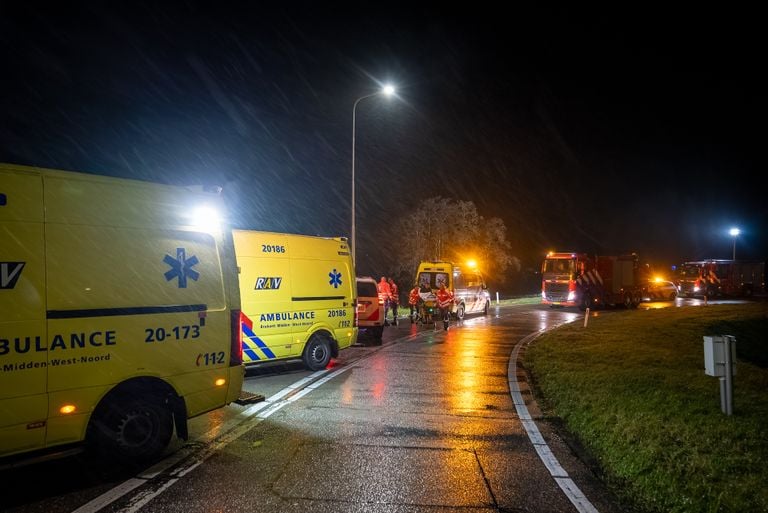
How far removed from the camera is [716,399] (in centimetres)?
794

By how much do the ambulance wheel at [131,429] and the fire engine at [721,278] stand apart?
149ft

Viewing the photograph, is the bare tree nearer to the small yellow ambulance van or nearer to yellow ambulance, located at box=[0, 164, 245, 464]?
the small yellow ambulance van

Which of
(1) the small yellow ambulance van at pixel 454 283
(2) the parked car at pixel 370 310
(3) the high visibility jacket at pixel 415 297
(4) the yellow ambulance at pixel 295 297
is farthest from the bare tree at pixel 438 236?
(4) the yellow ambulance at pixel 295 297

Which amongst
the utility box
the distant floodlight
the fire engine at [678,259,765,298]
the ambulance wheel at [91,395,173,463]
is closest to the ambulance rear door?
the ambulance wheel at [91,395,173,463]

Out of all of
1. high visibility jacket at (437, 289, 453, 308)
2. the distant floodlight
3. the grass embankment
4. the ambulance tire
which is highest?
the distant floodlight

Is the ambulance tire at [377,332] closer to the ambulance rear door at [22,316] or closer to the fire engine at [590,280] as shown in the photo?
the ambulance rear door at [22,316]

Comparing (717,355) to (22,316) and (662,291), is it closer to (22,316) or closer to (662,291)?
(22,316)

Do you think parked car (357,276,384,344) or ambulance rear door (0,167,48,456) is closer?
ambulance rear door (0,167,48,456)

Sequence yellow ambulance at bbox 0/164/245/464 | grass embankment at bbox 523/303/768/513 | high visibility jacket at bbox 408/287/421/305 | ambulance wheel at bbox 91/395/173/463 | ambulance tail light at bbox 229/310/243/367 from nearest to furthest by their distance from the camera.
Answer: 1. yellow ambulance at bbox 0/164/245/464
2. grass embankment at bbox 523/303/768/513
3. ambulance wheel at bbox 91/395/173/463
4. ambulance tail light at bbox 229/310/243/367
5. high visibility jacket at bbox 408/287/421/305

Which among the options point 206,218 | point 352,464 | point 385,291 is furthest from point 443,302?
point 352,464

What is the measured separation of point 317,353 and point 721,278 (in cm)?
4237

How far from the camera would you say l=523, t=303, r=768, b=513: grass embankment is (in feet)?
15.6

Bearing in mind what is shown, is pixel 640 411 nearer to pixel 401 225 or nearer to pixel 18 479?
pixel 18 479

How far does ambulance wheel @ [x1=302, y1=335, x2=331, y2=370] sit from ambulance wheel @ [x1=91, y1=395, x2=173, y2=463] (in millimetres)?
5265
